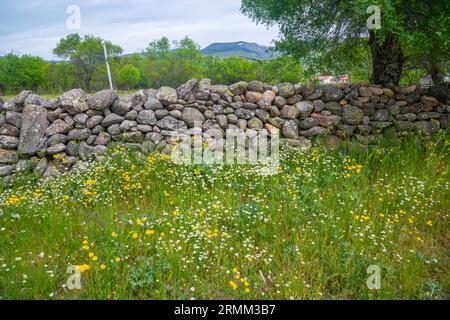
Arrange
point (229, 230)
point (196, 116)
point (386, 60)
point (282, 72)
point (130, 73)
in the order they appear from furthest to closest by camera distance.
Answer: point (130, 73), point (282, 72), point (386, 60), point (196, 116), point (229, 230)

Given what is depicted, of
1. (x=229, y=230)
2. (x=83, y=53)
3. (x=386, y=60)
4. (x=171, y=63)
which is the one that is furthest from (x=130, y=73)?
(x=229, y=230)

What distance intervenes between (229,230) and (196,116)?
327 cm

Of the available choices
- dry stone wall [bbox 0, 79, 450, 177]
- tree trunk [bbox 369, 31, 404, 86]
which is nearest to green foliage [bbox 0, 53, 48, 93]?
dry stone wall [bbox 0, 79, 450, 177]

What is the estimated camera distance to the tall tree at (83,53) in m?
19.6

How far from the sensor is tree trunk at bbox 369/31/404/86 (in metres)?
7.37

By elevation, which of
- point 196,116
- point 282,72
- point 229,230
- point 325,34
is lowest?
point 229,230

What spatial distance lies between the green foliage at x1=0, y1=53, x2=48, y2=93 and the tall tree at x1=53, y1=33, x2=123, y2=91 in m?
7.02

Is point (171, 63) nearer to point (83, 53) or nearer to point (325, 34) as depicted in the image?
point (83, 53)

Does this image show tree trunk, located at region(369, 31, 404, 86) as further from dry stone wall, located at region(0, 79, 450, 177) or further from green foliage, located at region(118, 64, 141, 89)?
green foliage, located at region(118, 64, 141, 89)

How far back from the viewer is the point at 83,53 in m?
23.2

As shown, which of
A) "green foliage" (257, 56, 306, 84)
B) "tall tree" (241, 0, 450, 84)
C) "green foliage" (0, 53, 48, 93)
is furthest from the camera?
"green foliage" (0, 53, 48, 93)
